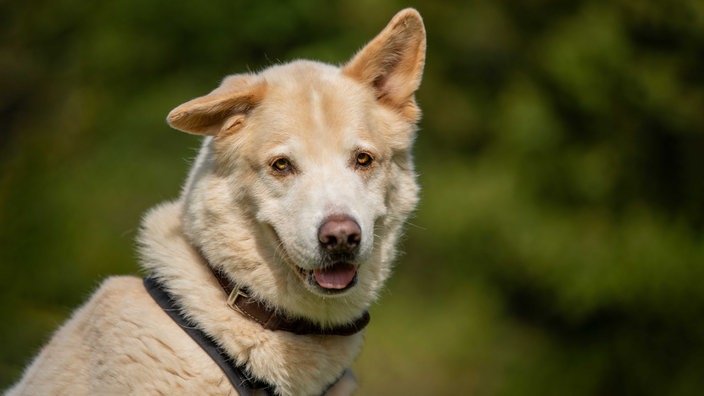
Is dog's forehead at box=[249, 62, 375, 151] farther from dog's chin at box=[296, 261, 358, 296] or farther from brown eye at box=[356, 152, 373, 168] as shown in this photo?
dog's chin at box=[296, 261, 358, 296]

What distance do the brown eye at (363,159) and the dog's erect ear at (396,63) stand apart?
Result: 0.40 m

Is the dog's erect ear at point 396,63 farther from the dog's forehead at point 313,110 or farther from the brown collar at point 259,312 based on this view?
the brown collar at point 259,312

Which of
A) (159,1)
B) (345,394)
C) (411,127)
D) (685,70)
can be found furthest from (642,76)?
(345,394)

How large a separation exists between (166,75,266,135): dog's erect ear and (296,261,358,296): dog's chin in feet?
2.31

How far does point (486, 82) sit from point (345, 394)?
21.1ft

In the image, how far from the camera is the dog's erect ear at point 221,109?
11.3 ft

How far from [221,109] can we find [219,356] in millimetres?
977

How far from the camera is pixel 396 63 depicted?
3895 millimetres

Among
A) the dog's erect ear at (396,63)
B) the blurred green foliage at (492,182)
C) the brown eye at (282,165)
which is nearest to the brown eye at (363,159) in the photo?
the brown eye at (282,165)

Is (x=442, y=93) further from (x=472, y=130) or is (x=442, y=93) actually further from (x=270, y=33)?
(x=270, y=33)

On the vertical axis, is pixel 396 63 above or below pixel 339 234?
above

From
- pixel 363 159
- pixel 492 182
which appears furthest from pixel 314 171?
pixel 492 182

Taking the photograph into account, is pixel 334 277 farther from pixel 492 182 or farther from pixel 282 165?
pixel 492 182

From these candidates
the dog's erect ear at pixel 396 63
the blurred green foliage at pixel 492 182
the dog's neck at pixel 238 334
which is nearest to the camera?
the dog's neck at pixel 238 334
